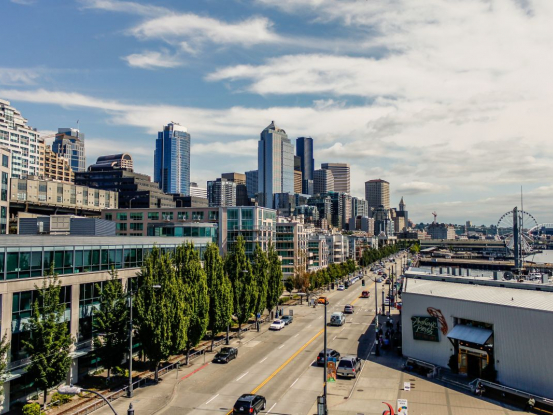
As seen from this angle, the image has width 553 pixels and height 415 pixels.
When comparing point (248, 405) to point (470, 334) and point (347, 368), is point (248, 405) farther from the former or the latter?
point (470, 334)

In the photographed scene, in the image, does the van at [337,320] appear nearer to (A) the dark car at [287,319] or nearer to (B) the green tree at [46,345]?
(A) the dark car at [287,319]

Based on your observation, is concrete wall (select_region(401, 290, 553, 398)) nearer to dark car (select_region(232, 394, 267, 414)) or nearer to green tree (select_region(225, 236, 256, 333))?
dark car (select_region(232, 394, 267, 414))

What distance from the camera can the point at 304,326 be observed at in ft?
224

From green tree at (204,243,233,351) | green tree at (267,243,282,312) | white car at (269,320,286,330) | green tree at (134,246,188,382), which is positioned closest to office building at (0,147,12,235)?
green tree at (204,243,233,351)

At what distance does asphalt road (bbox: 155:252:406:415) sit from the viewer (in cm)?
3591

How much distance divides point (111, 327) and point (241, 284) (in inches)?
845

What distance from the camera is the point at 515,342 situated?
39.9m

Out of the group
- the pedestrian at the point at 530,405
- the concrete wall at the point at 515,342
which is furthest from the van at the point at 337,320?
the pedestrian at the point at 530,405

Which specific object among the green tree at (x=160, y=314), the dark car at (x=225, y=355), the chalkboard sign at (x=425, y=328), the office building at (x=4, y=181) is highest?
the office building at (x=4, y=181)

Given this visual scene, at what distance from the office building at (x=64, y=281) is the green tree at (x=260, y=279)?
57.6 feet

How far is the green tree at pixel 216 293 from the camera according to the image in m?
50.6

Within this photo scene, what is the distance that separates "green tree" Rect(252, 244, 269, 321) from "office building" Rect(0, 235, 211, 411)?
17.6 metres

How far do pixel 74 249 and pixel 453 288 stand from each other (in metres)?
40.2

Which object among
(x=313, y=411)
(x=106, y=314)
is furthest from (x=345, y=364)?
(x=106, y=314)
